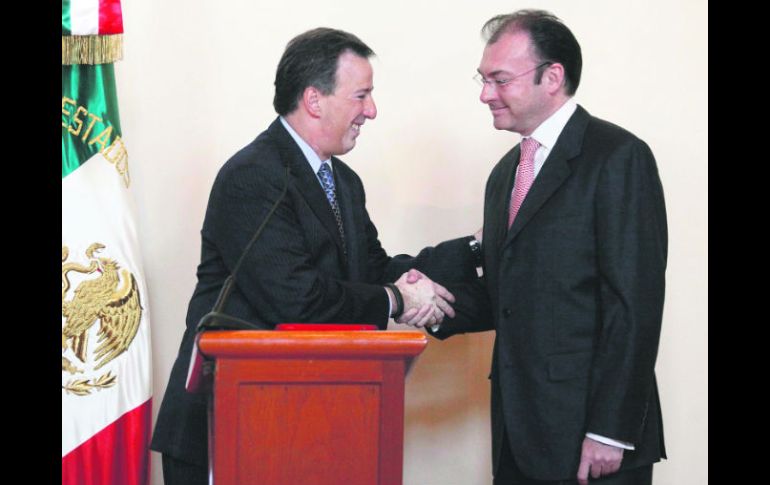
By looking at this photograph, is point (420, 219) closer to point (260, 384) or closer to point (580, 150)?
point (580, 150)

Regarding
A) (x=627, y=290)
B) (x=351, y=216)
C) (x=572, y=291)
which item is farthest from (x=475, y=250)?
(x=627, y=290)

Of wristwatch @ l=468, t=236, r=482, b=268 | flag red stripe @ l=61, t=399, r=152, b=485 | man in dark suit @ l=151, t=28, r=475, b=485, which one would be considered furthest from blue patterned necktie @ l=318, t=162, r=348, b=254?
flag red stripe @ l=61, t=399, r=152, b=485

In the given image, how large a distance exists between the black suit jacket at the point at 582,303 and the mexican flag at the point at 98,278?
1.37 metres

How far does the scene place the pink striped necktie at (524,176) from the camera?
270 centimetres

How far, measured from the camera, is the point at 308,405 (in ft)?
6.25

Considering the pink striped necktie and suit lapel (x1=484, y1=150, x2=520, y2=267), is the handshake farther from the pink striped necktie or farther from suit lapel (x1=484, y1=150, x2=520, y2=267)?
the pink striped necktie

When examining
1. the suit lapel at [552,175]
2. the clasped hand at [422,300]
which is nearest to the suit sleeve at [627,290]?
the suit lapel at [552,175]

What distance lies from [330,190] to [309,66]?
0.35 m

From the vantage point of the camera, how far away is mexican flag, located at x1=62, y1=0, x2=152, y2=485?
3207 mm

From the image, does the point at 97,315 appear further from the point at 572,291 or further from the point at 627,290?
the point at 627,290

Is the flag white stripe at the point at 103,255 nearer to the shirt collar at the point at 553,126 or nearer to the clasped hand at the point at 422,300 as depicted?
the clasped hand at the point at 422,300

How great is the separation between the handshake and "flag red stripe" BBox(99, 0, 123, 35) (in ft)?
4.00

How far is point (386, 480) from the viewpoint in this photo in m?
1.92
